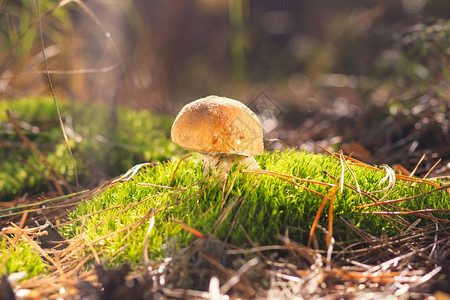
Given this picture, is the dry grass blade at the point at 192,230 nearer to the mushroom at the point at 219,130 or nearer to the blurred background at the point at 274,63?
the mushroom at the point at 219,130

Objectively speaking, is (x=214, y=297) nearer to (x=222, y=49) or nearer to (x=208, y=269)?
(x=208, y=269)

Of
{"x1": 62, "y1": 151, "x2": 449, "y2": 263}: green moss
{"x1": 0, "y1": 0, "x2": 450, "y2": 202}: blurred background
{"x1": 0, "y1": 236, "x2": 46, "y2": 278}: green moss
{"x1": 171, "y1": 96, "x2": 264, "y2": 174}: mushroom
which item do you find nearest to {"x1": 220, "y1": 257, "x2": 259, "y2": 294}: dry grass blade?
{"x1": 62, "y1": 151, "x2": 449, "y2": 263}: green moss

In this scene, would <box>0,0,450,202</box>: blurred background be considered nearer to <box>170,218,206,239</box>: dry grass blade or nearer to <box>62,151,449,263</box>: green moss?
<box>62,151,449,263</box>: green moss

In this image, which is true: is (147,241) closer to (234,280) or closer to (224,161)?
(234,280)

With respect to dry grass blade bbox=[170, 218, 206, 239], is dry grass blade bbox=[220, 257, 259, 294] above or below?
below

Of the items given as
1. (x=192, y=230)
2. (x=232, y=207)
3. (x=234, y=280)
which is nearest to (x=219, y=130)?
(x=232, y=207)

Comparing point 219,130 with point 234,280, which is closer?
point 234,280
